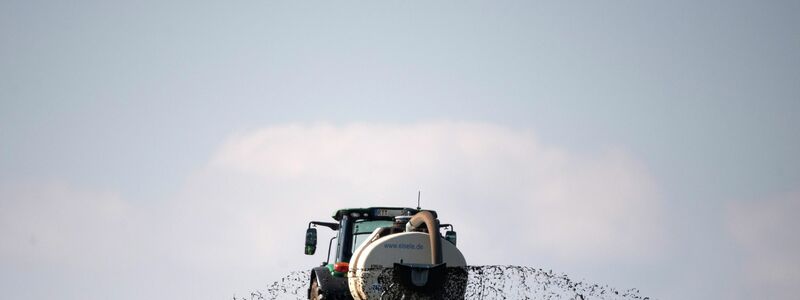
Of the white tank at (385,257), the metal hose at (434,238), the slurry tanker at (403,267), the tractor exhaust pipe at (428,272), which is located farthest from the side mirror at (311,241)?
the tractor exhaust pipe at (428,272)

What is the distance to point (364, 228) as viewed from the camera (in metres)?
24.8

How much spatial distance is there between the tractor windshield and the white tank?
2.74 meters

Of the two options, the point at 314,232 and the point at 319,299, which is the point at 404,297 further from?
the point at 314,232

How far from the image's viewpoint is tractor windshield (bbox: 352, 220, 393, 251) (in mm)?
24731

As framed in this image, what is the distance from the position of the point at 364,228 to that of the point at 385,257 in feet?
11.1

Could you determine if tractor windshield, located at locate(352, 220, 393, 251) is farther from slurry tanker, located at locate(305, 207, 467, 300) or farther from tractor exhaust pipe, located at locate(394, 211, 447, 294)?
tractor exhaust pipe, located at locate(394, 211, 447, 294)

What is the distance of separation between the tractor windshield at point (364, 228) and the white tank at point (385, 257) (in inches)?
108

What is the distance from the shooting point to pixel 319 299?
23062 millimetres

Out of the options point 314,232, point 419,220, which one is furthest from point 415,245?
point 314,232

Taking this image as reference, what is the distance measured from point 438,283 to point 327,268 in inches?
146

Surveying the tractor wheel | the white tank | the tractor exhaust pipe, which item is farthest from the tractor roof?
the tractor exhaust pipe

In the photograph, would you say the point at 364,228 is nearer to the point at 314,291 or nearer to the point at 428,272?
the point at 314,291

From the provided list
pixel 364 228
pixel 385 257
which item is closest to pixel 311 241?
pixel 364 228

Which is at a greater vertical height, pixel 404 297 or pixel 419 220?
pixel 419 220
